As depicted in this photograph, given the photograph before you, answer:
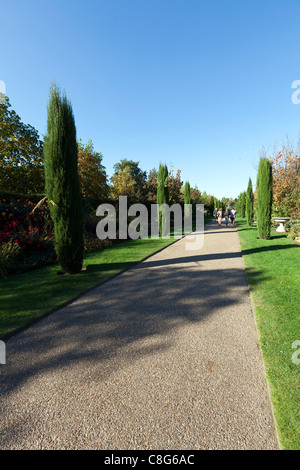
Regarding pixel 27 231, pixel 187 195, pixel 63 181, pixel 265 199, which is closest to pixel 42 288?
pixel 63 181

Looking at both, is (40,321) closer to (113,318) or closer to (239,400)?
(113,318)

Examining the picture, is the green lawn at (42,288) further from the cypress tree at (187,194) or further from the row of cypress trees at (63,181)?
the cypress tree at (187,194)

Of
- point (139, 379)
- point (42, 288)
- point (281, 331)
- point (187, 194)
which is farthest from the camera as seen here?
point (187, 194)

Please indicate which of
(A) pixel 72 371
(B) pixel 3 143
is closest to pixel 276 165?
(B) pixel 3 143

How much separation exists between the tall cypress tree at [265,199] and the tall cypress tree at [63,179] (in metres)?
10.1

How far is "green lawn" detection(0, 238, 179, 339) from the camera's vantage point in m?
3.74

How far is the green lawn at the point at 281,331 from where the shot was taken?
1.79m

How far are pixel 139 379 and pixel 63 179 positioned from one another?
5.49 meters

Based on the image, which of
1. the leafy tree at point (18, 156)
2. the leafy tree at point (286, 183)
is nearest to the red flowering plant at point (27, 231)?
the leafy tree at point (18, 156)

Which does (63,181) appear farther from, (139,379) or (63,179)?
(139,379)

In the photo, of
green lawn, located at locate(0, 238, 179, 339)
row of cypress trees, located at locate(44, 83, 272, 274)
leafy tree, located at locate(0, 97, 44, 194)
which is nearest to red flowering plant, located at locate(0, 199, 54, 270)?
green lawn, located at locate(0, 238, 179, 339)

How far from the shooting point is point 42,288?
521 centimetres

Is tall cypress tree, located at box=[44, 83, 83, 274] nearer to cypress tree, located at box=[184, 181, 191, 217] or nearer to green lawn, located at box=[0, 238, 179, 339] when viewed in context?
green lawn, located at box=[0, 238, 179, 339]

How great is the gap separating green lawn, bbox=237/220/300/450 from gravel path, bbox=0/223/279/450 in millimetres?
105
